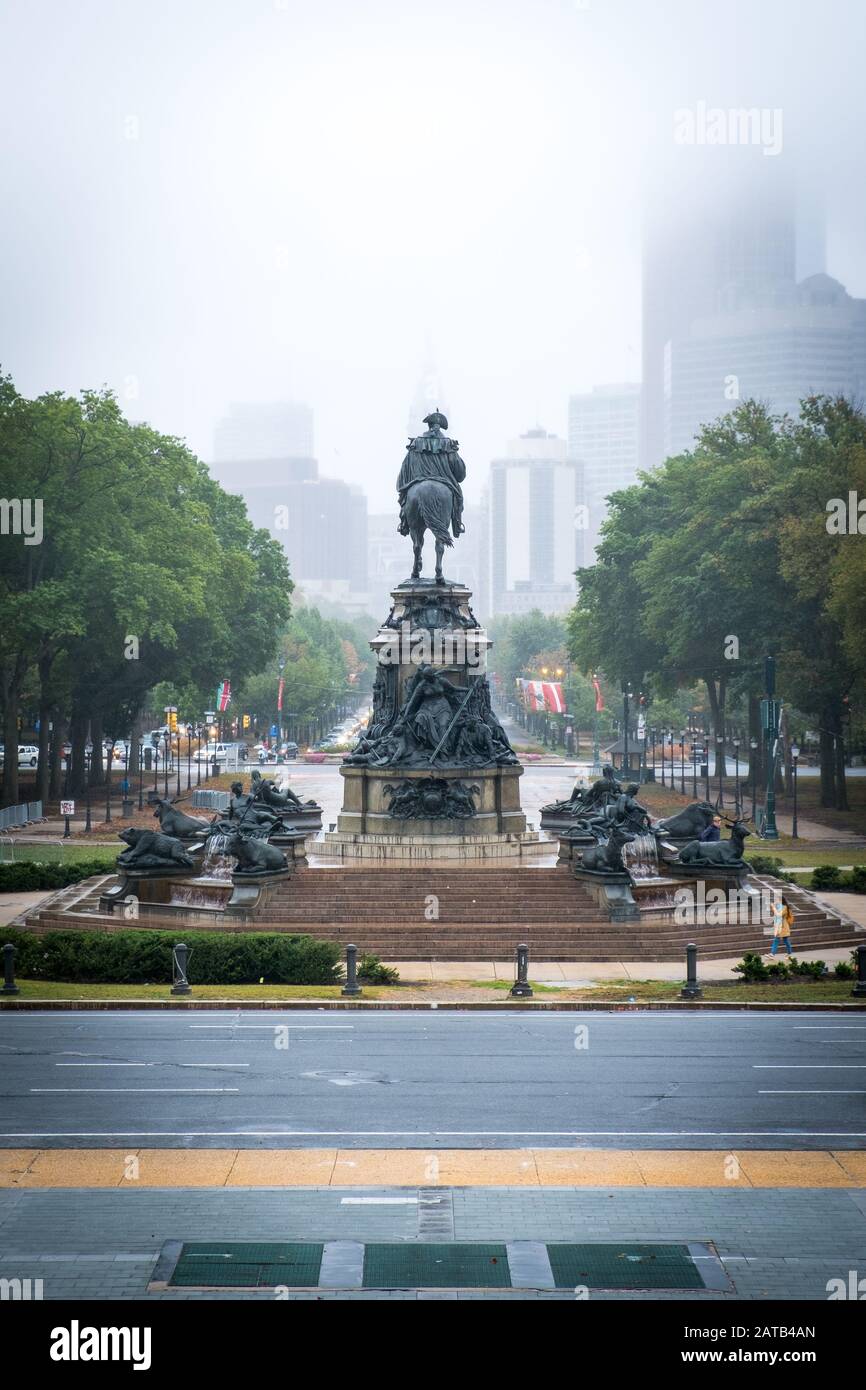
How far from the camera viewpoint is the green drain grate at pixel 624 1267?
1471 cm

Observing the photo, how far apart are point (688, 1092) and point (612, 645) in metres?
69.0

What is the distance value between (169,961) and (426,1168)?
12769 millimetres

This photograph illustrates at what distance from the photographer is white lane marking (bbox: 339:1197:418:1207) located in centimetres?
1694

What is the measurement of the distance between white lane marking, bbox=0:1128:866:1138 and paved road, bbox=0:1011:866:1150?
0.11ft

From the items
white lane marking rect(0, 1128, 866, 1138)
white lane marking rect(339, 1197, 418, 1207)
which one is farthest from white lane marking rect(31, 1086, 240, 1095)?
white lane marking rect(339, 1197, 418, 1207)

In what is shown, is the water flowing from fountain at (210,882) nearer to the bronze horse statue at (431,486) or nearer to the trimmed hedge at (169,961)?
the trimmed hedge at (169,961)

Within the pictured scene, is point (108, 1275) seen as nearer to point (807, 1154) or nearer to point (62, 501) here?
point (807, 1154)

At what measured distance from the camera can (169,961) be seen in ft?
98.9

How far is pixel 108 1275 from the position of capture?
14828 millimetres

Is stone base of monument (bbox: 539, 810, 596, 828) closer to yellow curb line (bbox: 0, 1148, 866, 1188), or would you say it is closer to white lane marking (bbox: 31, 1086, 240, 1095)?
white lane marking (bbox: 31, 1086, 240, 1095)

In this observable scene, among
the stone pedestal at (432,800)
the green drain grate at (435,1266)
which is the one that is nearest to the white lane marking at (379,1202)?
the green drain grate at (435,1266)

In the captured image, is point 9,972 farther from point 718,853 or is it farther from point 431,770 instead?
point 718,853

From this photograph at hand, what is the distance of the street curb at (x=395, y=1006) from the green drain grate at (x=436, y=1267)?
12.0 metres
